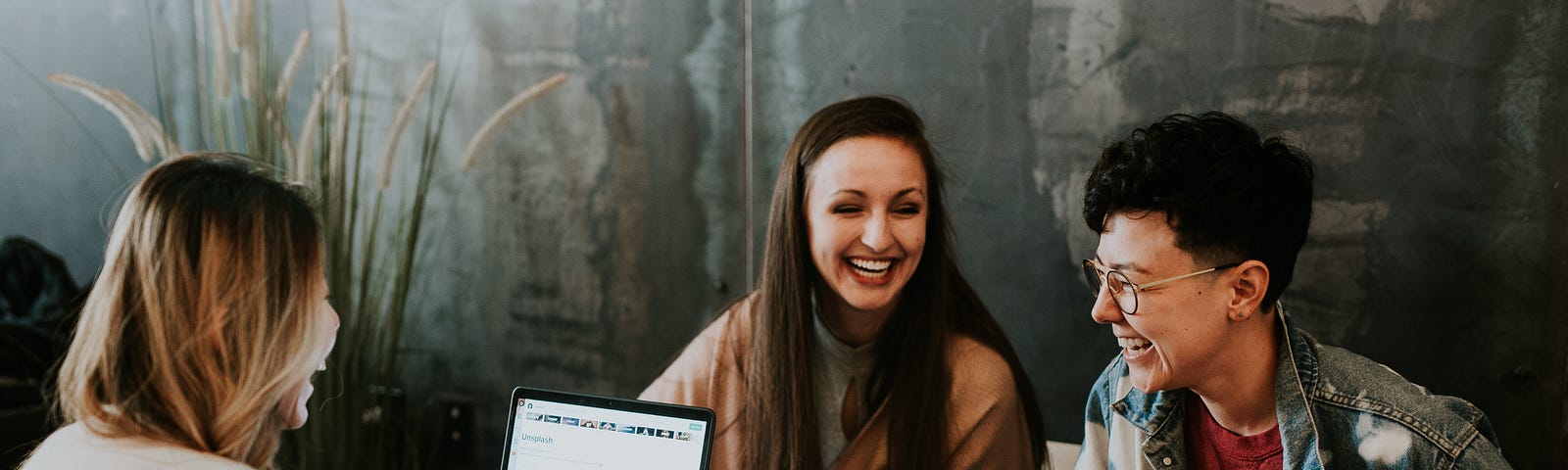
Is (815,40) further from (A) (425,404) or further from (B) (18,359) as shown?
(B) (18,359)

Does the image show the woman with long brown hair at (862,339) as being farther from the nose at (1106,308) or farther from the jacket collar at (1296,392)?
the jacket collar at (1296,392)

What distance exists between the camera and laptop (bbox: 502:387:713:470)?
5.20 ft

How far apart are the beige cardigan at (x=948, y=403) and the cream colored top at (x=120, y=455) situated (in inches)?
34.3

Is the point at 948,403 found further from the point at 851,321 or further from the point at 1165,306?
the point at 1165,306

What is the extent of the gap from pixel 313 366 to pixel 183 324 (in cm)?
19

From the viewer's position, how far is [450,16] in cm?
294

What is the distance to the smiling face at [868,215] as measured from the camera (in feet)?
6.07

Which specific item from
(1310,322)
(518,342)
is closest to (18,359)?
(518,342)

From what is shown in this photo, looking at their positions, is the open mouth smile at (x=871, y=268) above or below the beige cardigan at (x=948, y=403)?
above

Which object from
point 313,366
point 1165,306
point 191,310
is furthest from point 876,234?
point 191,310

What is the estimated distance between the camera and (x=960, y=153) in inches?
93.7

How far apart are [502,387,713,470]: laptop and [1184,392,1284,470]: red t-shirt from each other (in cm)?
74

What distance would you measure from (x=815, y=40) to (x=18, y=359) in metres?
2.06

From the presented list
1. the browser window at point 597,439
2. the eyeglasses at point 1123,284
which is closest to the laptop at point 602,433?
the browser window at point 597,439
